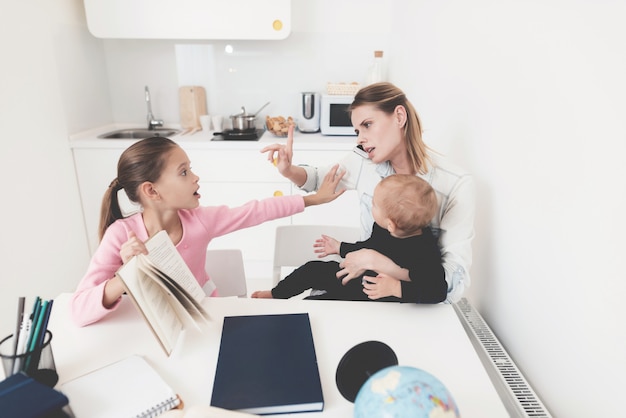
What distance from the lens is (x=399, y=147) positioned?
4.40 ft

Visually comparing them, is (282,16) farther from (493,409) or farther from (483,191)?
(493,409)

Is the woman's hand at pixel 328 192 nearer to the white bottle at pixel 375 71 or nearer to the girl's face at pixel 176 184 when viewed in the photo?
the girl's face at pixel 176 184

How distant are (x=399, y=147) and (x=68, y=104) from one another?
7.50 feet

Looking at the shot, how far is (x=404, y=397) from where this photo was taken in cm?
58

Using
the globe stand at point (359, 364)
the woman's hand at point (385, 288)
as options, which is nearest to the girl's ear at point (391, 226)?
the woman's hand at point (385, 288)

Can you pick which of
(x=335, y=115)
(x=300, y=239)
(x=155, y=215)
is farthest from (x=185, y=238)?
(x=335, y=115)

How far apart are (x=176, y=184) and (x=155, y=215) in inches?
5.5

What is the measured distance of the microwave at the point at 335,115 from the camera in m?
2.71

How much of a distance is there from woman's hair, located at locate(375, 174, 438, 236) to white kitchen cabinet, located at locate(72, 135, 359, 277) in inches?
55.7

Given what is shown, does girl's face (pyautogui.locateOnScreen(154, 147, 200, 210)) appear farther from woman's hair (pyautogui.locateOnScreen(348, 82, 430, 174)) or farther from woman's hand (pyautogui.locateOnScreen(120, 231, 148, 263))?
woman's hair (pyautogui.locateOnScreen(348, 82, 430, 174))

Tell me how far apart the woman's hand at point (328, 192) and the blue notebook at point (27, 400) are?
976 mm

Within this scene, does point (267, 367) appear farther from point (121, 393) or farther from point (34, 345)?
point (34, 345)

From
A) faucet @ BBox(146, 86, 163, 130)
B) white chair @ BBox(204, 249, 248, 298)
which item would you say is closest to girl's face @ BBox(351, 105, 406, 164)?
white chair @ BBox(204, 249, 248, 298)

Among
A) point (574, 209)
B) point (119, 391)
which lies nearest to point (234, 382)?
point (119, 391)
